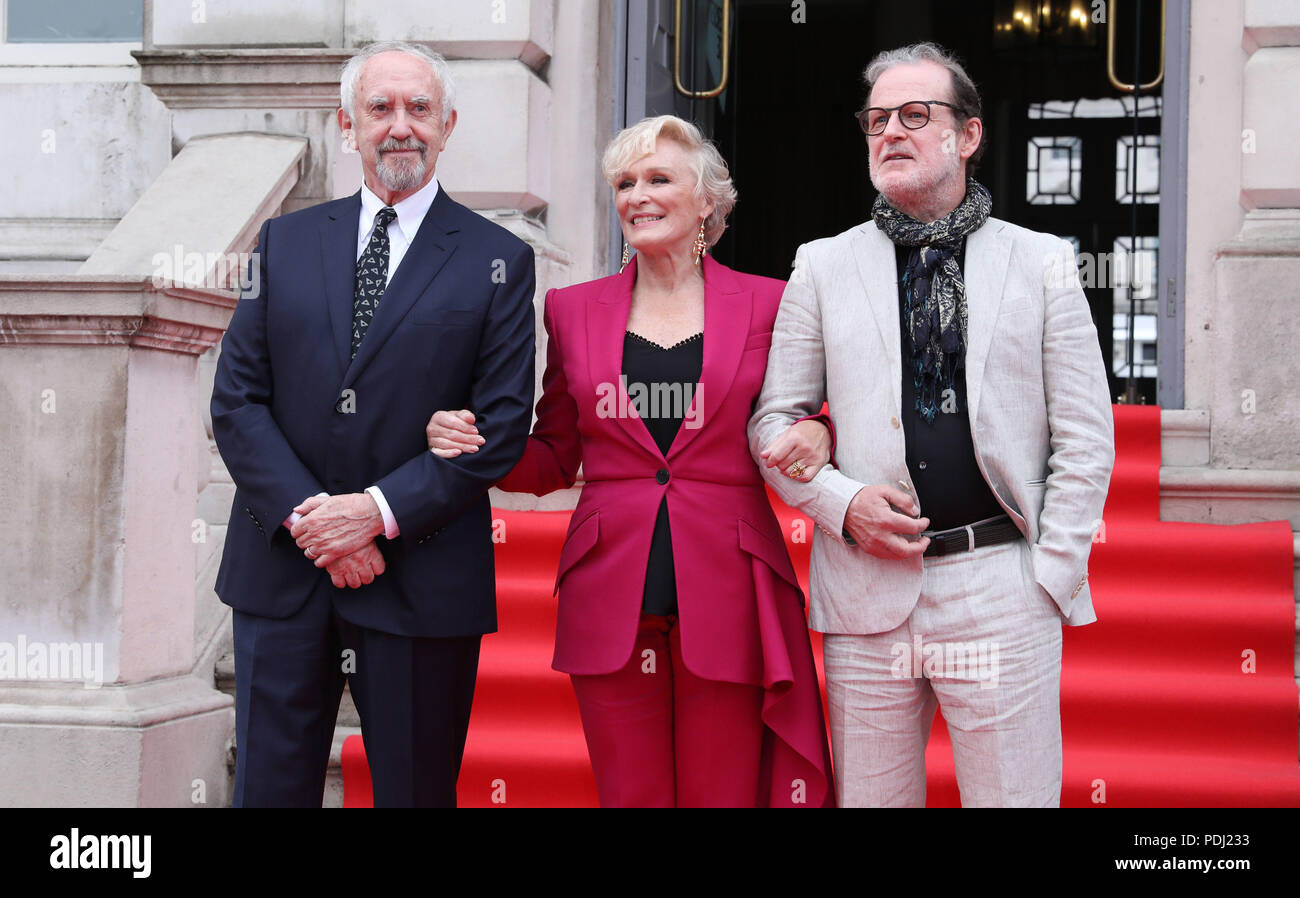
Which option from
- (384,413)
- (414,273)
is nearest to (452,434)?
(384,413)

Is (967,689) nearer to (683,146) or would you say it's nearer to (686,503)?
(686,503)

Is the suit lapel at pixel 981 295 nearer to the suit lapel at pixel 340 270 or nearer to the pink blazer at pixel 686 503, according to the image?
the pink blazer at pixel 686 503

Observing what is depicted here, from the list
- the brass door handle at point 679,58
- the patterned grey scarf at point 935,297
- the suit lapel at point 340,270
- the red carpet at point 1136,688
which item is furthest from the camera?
the brass door handle at point 679,58

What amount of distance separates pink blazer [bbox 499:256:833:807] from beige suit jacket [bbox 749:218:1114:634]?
0.13 meters

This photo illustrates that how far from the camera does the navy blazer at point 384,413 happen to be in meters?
2.83

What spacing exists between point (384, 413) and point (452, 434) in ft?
0.55

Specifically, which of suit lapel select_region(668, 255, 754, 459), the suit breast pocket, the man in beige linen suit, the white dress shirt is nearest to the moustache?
the white dress shirt

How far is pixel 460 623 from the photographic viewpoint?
2.87m

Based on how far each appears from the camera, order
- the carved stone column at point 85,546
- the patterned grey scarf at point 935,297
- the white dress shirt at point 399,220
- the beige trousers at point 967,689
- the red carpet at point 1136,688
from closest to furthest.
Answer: the beige trousers at point 967,689 → the patterned grey scarf at point 935,297 → the white dress shirt at point 399,220 → the carved stone column at point 85,546 → the red carpet at point 1136,688

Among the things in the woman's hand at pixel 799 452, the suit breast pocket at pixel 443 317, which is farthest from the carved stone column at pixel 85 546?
the woman's hand at pixel 799 452

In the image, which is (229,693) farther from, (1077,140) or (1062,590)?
(1077,140)

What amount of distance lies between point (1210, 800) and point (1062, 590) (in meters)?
1.81

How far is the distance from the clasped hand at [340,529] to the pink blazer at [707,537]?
1.57ft

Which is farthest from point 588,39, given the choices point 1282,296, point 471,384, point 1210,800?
point 1210,800
